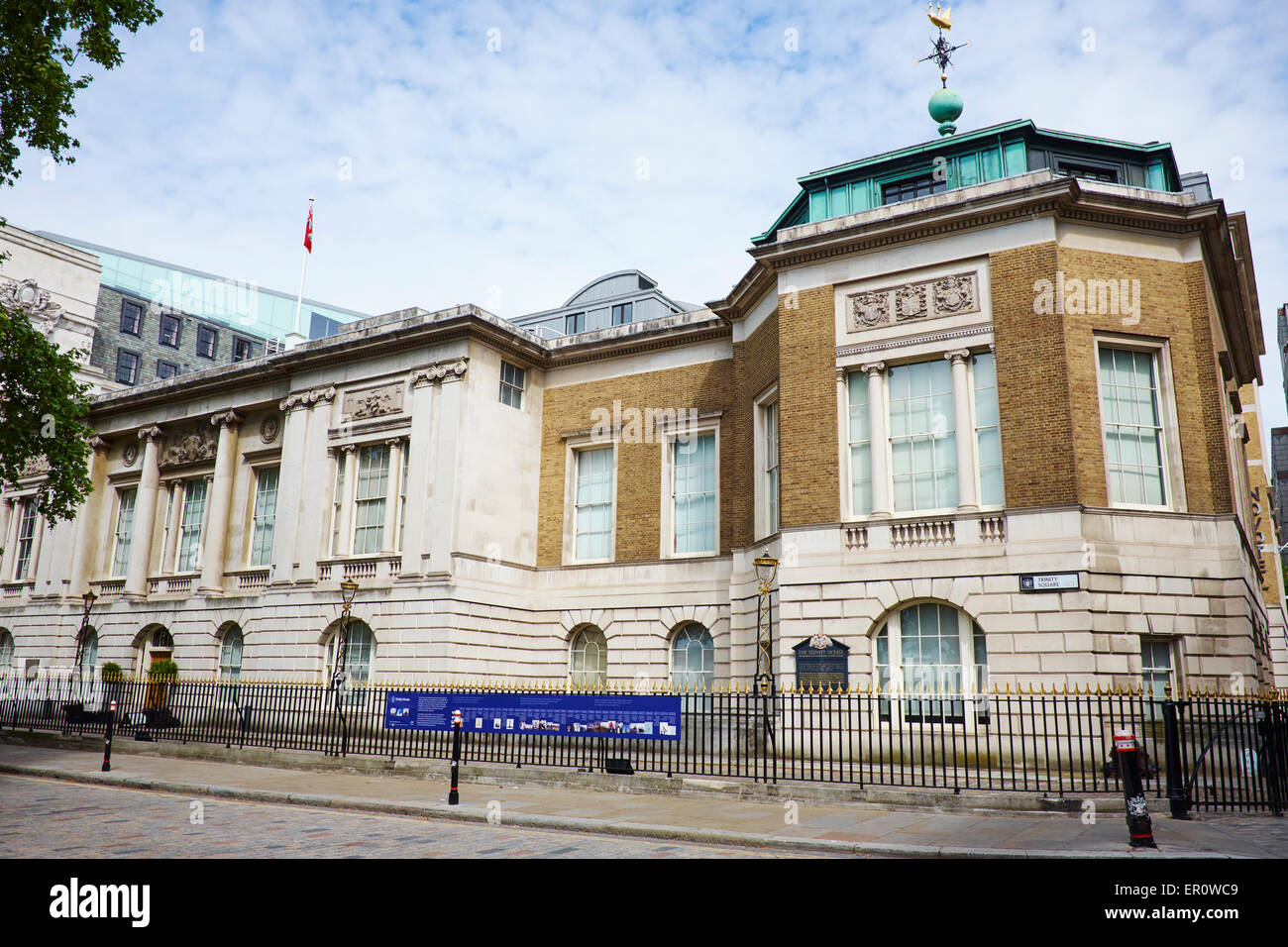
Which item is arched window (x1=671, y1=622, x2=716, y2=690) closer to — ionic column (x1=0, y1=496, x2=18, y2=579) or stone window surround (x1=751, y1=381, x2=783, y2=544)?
stone window surround (x1=751, y1=381, x2=783, y2=544)

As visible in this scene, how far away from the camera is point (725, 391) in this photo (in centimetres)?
2662

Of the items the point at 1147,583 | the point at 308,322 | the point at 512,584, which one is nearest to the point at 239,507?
the point at 512,584

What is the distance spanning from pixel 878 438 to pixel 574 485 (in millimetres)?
10938

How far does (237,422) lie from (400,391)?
344 inches

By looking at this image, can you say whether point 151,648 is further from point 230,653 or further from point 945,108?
point 945,108

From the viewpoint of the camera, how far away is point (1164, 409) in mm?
20203

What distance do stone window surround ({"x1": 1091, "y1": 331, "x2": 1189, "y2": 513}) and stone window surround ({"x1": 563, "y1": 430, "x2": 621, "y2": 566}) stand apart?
13.5 meters

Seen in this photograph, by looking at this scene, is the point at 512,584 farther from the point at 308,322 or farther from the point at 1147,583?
the point at 308,322

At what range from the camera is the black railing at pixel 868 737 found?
44.6ft

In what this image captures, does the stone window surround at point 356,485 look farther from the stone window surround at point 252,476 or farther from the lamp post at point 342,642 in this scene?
the stone window surround at point 252,476

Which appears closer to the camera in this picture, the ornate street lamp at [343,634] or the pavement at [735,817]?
the pavement at [735,817]

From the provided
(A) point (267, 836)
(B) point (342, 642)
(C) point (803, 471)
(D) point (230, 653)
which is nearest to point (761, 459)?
(C) point (803, 471)

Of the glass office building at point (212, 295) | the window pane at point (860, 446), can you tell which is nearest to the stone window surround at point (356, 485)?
the window pane at point (860, 446)

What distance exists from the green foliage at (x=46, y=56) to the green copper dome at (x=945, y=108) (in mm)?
19168
